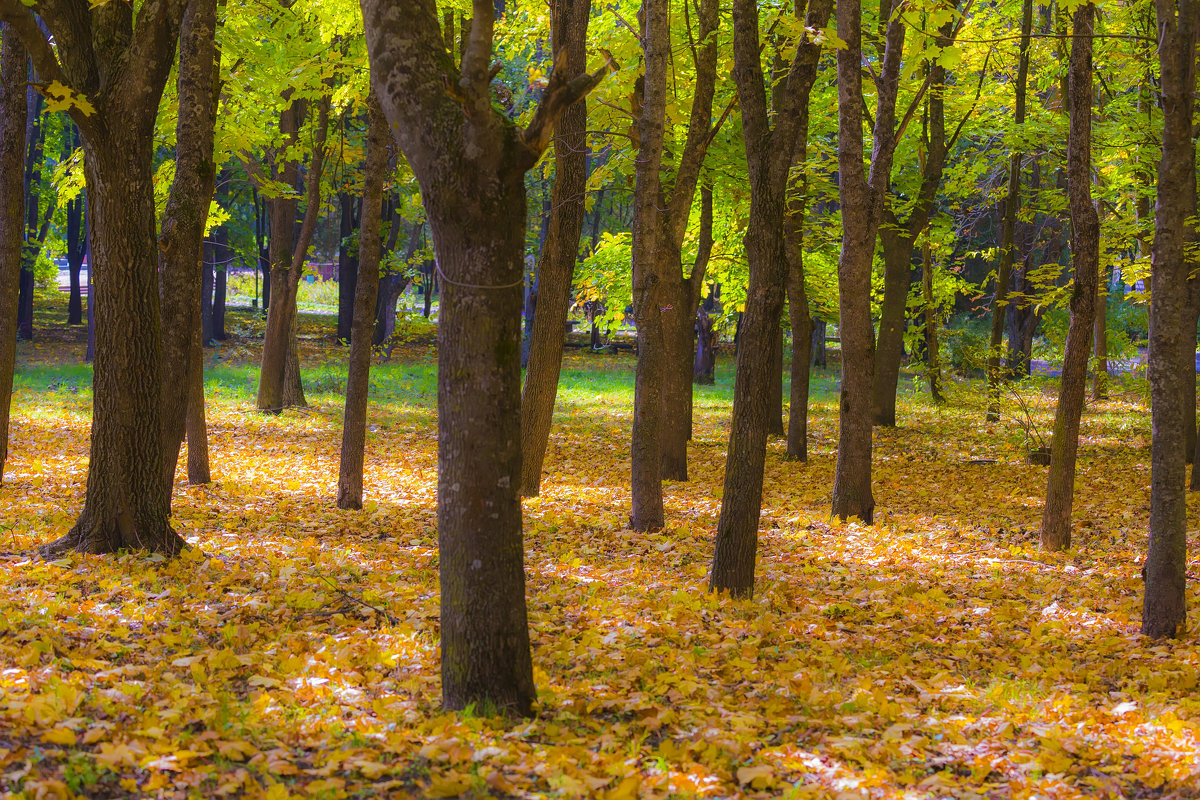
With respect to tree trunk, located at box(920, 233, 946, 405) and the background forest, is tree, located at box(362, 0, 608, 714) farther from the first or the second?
tree trunk, located at box(920, 233, 946, 405)

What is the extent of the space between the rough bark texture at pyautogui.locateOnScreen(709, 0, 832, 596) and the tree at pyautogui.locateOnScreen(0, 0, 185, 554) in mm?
4492

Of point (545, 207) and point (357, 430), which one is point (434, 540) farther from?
point (545, 207)

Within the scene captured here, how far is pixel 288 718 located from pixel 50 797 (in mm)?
1161

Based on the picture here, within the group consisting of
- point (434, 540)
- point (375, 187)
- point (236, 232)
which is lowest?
point (434, 540)

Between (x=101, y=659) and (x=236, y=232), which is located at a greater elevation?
(x=236, y=232)

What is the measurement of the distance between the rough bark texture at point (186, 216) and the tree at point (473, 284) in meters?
4.69

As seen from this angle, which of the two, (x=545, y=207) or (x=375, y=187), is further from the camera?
(x=545, y=207)

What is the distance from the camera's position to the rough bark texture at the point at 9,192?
29.5ft

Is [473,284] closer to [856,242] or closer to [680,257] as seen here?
[856,242]

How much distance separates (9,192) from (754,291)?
26.7 ft

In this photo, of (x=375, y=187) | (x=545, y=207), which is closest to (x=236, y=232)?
(x=545, y=207)

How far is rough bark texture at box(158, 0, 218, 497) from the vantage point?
809 centimetres

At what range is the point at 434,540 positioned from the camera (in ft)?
29.2

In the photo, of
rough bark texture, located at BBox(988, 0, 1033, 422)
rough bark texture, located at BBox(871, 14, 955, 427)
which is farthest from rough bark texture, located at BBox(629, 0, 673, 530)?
rough bark texture, located at BBox(871, 14, 955, 427)
